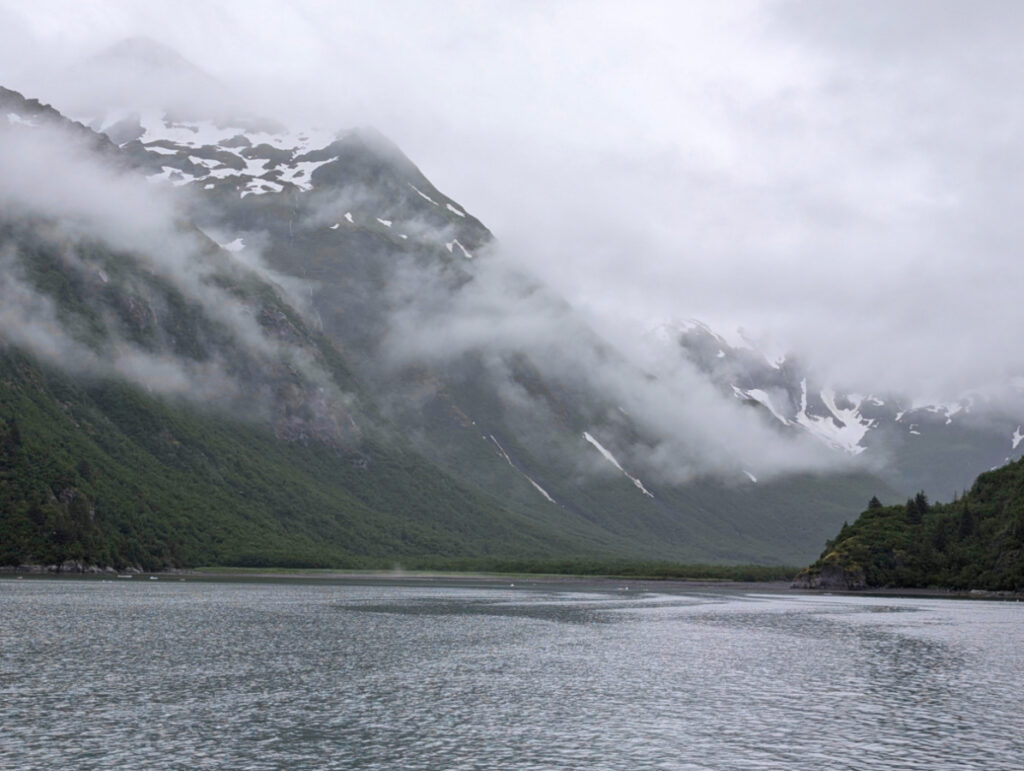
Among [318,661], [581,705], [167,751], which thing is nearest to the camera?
[167,751]

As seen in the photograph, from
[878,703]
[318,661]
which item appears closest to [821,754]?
[878,703]

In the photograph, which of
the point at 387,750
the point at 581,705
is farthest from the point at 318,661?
the point at 387,750

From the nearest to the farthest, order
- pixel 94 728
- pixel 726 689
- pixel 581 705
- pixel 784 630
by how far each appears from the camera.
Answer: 1. pixel 94 728
2. pixel 581 705
3. pixel 726 689
4. pixel 784 630

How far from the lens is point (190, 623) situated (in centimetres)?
12494

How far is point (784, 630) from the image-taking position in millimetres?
136500

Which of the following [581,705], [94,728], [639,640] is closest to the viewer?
[94,728]

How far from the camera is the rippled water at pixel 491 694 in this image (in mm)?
53438

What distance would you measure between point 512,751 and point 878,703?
3171 cm

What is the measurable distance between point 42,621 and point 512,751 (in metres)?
86.0

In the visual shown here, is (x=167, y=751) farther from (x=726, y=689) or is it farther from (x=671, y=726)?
(x=726, y=689)

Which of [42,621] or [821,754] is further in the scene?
[42,621]

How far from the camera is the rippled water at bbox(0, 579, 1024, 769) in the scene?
175ft

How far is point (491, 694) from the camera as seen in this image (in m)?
73.9

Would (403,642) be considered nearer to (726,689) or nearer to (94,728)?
(726,689)
